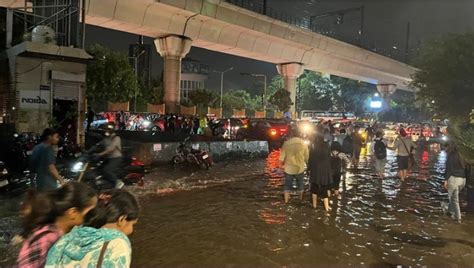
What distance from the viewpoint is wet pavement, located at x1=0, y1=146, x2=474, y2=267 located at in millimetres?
6164

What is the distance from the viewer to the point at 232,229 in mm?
7672

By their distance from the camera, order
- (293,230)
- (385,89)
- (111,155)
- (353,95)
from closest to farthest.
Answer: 1. (293,230)
2. (111,155)
3. (385,89)
4. (353,95)

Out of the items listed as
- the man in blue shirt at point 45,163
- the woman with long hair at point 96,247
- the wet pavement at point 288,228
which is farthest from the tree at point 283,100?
the woman with long hair at point 96,247

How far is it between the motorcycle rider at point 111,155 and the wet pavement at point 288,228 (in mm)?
953

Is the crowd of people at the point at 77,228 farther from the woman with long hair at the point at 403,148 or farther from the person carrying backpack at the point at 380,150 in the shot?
the woman with long hair at the point at 403,148

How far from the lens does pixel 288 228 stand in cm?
778

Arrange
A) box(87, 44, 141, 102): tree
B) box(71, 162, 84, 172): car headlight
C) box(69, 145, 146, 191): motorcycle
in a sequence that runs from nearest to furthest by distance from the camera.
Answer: box(69, 145, 146, 191): motorcycle < box(71, 162, 84, 172): car headlight < box(87, 44, 141, 102): tree

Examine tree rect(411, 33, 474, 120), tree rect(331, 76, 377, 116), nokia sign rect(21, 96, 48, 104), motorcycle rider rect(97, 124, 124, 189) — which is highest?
tree rect(331, 76, 377, 116)

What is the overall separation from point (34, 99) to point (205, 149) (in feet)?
21.5

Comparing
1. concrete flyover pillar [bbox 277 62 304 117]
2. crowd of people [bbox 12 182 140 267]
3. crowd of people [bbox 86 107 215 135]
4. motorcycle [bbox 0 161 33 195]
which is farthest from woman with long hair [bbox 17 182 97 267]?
concrete flyover pillar [bbox 277 62 304 117]

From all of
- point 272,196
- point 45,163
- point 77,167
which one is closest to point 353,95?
point 272,196

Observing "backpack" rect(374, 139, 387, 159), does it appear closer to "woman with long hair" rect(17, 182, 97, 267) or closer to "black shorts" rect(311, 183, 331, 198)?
"black shorts" rect(311, 183, 331, 198)

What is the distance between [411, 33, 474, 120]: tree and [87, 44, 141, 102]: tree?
25.3 metres

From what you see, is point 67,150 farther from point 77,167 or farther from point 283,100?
point 283,100
